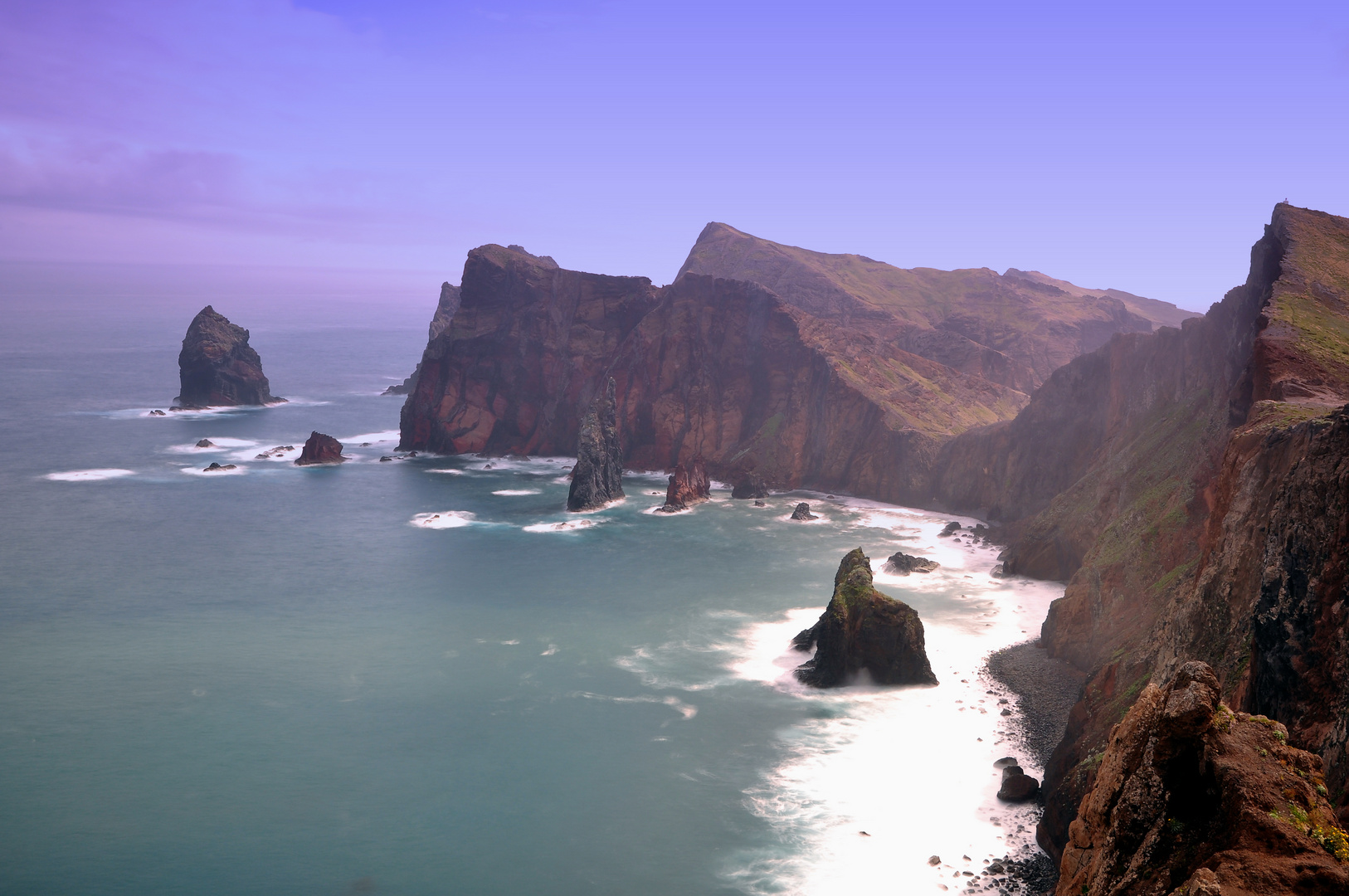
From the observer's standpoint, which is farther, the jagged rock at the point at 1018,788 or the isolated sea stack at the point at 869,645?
the isolated sea stack at the point at 869,645

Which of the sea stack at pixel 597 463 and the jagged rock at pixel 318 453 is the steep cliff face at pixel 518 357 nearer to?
the jagged rock at pixel 318 453

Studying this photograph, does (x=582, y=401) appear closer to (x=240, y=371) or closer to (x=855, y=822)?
(x=240, y=371)

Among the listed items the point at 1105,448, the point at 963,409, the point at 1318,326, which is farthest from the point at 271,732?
the point at 963,409

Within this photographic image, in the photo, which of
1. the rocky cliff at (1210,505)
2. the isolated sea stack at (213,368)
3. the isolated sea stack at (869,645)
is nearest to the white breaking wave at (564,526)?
the rocky cliff at (1210,505)

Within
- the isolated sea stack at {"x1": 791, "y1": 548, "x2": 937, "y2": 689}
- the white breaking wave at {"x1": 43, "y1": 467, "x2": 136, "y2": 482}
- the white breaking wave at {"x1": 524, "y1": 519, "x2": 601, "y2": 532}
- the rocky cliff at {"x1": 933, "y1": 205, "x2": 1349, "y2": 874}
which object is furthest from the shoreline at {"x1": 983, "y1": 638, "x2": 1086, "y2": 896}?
the white breaking wave at {"x1": 43, "y1": 467, "x2": 136, "y2": 482}

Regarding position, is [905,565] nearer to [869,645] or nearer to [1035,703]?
[869,645]

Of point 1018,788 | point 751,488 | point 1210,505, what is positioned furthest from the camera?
point 751,488

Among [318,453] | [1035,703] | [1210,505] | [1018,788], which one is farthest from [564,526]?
[1210,505]
